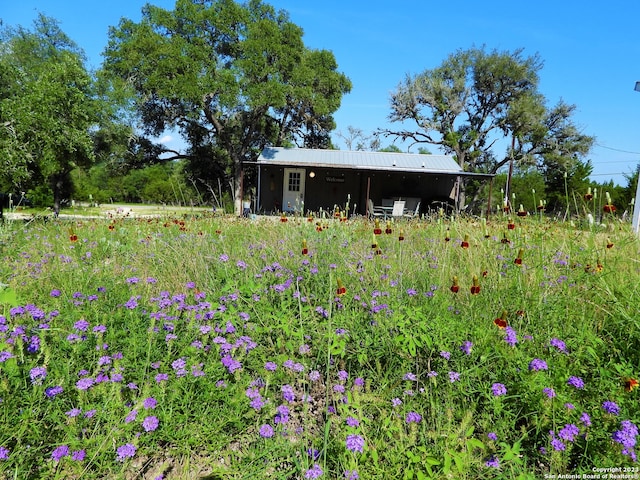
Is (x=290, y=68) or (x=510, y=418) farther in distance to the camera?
(x=290, y=68)

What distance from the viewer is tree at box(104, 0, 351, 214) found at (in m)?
15.7

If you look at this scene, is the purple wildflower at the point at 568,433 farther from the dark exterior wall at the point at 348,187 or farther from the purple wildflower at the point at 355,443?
the dark exterior wall at the point at 348,187

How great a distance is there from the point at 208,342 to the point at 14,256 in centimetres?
262

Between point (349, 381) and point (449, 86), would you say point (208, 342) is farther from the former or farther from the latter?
point (449, 86)

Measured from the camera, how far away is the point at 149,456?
1.39 metres

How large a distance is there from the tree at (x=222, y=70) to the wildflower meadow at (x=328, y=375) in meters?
13.8

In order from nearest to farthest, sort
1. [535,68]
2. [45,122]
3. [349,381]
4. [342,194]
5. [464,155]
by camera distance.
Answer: [349,381] < [45,122] < [342,194] < [535,68] < [464,155]

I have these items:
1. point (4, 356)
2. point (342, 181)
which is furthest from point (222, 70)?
point (4, 356)

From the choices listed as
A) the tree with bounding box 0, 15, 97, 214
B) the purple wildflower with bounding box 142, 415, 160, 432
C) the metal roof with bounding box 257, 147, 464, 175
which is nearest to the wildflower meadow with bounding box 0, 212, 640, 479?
the purple wildflower with bounding box 142, 415, 160, 432

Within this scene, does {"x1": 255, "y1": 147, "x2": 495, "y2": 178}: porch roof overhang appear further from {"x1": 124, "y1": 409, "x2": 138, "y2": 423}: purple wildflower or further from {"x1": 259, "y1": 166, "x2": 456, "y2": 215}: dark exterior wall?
{"x1": 124, "y1": 409, "x2": 138, "y2": 423}: purple wildflower

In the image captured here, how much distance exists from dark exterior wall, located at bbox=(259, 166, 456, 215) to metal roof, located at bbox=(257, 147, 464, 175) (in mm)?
508

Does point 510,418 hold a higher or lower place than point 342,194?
lower

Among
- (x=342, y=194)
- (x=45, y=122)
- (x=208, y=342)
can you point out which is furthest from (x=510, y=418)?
(x=342, y=194)

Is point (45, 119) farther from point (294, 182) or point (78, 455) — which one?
point (78, 455)
